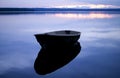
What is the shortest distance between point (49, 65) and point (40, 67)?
44 centimetres

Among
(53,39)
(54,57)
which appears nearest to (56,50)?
(53,39)

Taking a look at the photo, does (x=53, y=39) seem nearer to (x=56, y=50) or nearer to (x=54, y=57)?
(x=56, y=50)

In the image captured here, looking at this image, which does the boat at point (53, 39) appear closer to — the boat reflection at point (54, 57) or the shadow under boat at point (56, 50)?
the shadow under boat at point (56, 50)

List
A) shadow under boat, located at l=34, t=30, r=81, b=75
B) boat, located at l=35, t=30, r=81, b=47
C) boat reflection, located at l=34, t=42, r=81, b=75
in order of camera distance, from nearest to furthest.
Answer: boat reflection, located at l=34, t=42, r=81, b=75, shadow under boat, located at l=34, t=30, r=81, b=75, boat, located at l=35, t=30, r=81, b=47

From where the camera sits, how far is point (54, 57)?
10.9 meters

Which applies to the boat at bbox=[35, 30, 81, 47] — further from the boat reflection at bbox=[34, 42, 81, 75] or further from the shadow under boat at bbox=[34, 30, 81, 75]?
the boat reflection at bbox=[34, 42, 81, 75]

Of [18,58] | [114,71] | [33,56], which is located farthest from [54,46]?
[114,71]

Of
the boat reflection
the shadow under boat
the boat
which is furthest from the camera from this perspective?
the boat

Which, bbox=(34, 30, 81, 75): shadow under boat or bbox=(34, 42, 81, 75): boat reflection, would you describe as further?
bbox=(34, 30, 81, 75): shadow under boat

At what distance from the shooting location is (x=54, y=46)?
1222cm

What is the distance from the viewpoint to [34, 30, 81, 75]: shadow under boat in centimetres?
1020

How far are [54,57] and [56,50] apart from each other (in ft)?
4.36

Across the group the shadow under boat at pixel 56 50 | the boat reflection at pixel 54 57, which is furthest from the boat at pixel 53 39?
the boat reflection at pixel 54 57

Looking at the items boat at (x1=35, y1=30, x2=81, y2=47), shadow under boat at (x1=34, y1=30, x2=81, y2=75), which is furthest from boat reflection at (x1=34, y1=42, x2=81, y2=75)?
boat at (x1=35, y1=30, x2=81, y2=47)
